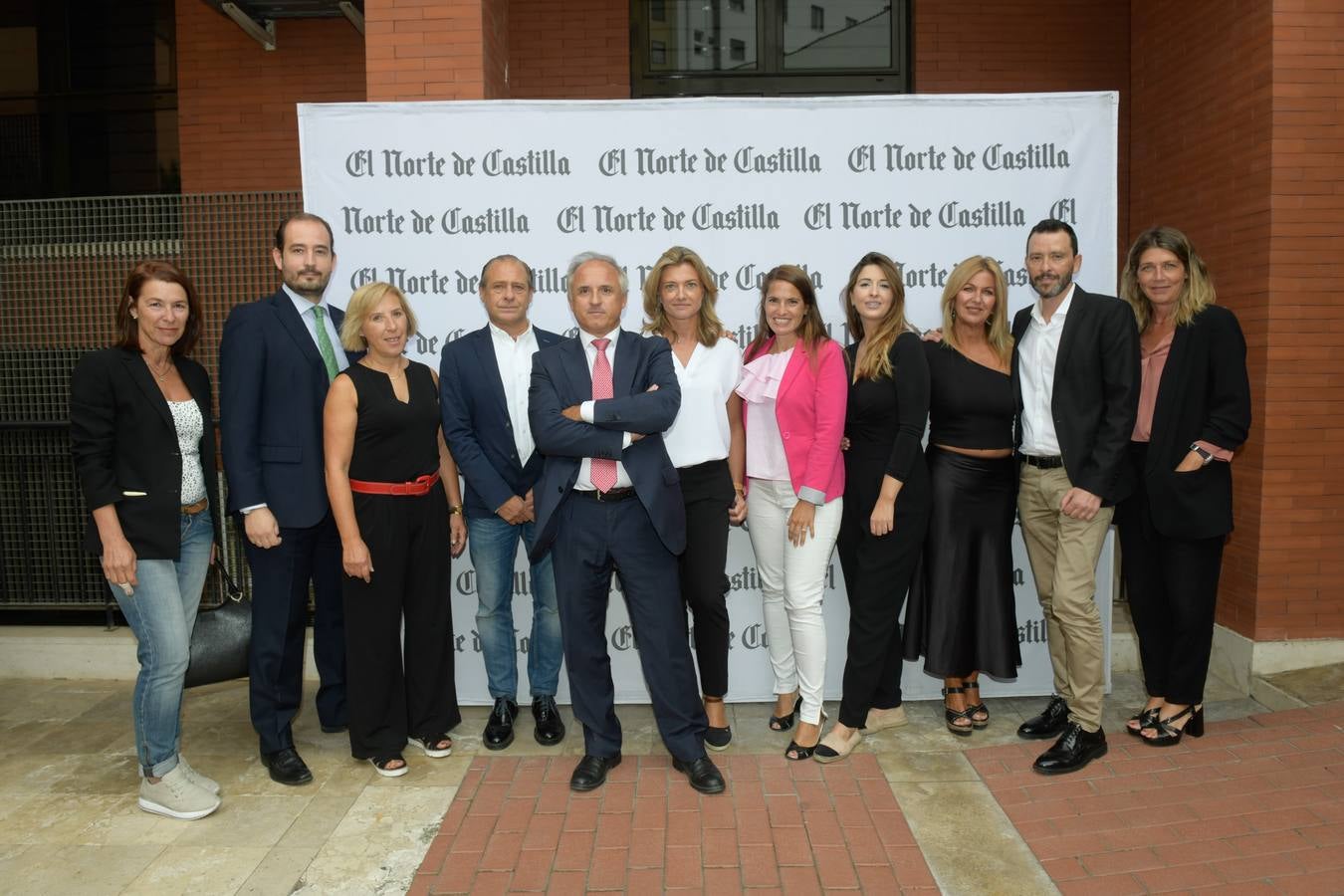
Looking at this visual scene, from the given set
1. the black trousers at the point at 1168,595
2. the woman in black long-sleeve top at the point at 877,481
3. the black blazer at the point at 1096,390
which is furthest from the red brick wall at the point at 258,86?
the black trousers at the point at 1168,595

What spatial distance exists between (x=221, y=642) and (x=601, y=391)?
1.87 m

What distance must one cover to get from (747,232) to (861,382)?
1.03 metres

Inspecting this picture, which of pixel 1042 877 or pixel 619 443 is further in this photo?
pixel 619 443

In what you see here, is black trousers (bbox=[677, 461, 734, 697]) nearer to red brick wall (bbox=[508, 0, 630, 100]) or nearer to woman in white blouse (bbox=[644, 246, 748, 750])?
woman in white blouse (bbox=[644, 246, 748, 750])

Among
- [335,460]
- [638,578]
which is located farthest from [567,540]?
[335,460]

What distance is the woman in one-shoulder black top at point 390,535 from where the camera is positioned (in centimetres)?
379

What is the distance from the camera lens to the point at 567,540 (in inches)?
150

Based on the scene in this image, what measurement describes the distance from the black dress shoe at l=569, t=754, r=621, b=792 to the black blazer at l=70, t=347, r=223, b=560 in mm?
1740

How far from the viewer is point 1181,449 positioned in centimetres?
396

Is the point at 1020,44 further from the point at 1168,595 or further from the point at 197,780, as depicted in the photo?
the point at 197,780

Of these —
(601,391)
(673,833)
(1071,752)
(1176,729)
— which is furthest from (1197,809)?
(601,391)

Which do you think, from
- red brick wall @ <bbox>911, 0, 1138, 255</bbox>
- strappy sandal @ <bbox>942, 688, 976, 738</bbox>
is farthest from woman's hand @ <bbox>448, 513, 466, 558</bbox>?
red brick wall @ <bbox>911, 0, 1138, 255</bbox>

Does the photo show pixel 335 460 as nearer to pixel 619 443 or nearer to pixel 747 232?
pixel 619 443

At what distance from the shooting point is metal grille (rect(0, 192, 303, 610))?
566 cm
